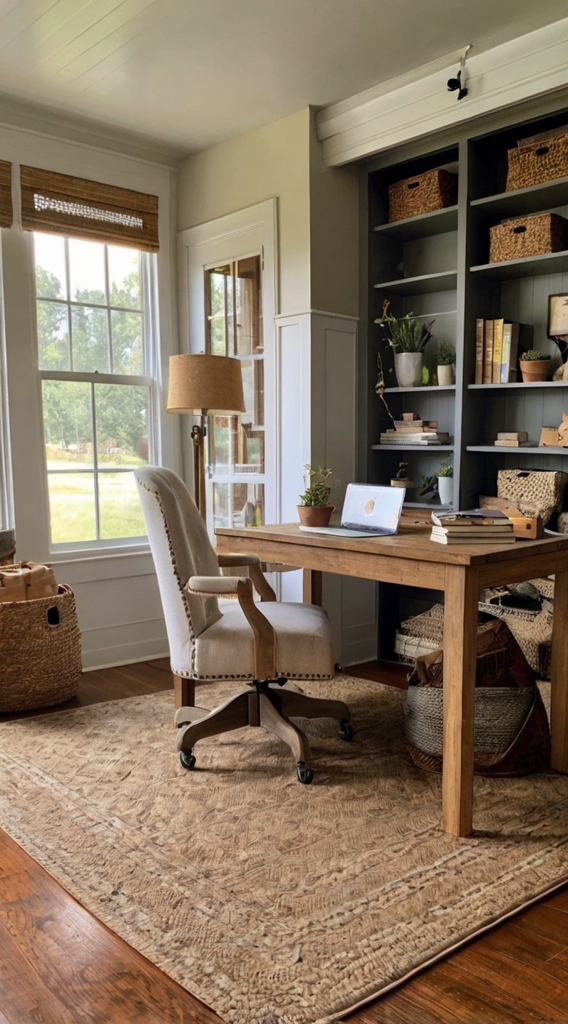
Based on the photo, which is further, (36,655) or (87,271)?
(87,271)

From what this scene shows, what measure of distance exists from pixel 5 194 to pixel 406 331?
203 centimetres

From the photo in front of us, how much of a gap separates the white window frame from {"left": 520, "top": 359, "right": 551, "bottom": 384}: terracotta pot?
1206 millimetres

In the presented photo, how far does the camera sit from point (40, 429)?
12.4 feet

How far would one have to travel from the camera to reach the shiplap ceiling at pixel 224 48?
2793mm

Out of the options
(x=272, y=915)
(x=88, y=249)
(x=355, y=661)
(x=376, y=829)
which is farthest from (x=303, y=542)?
(x=88, y=249)

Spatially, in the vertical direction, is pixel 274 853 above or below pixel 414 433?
below

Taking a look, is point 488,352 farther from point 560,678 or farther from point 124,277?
point 124,277

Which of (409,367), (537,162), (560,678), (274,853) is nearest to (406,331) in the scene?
(409,367)

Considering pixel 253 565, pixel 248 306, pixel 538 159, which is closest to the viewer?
pixel 253 565

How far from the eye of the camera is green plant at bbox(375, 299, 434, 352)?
3844mm

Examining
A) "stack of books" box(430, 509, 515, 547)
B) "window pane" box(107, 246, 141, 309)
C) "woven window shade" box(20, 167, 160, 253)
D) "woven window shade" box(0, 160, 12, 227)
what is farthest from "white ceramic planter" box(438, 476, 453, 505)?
"woven window shade" box(0, 160, 12, 227)

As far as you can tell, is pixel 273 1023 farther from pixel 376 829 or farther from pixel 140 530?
pixel 140 530

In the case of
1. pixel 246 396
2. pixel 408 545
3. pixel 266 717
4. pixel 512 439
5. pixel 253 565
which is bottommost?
pixel 266 717

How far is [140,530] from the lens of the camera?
4246 millimetres
